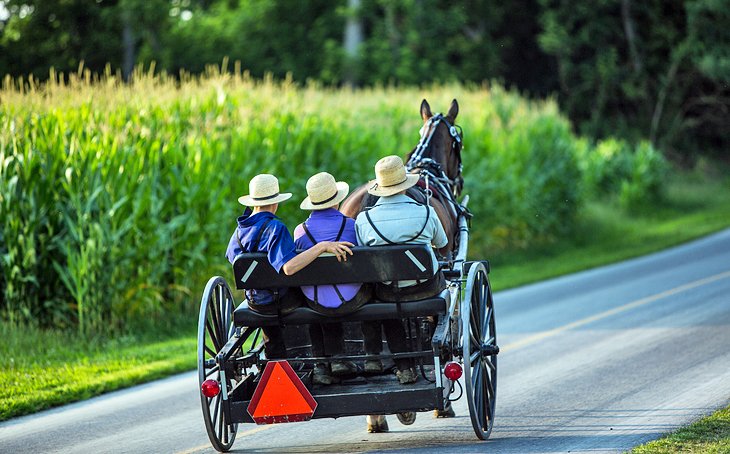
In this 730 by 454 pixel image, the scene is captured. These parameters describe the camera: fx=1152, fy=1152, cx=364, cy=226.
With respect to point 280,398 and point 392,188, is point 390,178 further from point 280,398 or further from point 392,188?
point 280,398

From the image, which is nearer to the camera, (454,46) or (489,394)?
(489,394)

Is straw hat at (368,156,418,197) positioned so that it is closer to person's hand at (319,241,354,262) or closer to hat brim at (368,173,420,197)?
hat brim at (368,173,420,197)

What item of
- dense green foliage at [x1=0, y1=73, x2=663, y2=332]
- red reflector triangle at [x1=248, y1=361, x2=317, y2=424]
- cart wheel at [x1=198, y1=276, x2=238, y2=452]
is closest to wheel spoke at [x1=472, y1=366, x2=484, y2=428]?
red reflector triangle at [x1=248, y1=361, x2=317, y2=424]

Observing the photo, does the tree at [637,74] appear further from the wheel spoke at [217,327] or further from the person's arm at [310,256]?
the person's arm at [310,256]

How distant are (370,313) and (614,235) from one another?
1903 centimetres

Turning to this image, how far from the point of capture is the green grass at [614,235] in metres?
20.9

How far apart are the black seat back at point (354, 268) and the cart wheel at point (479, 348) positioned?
1.61ft

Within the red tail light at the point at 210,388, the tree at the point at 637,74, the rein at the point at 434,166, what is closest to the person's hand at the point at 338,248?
the red tail light at the point at 210,388

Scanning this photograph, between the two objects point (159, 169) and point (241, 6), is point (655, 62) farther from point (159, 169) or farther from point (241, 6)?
point (159, 169)

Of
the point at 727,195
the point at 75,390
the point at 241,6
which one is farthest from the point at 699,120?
the point at 75,390

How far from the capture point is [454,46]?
1642 inches

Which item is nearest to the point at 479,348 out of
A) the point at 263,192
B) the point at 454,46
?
the point at 263,192

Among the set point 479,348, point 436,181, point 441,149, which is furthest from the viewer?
point 441,149

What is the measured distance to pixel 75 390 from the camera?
11031 millimetres
